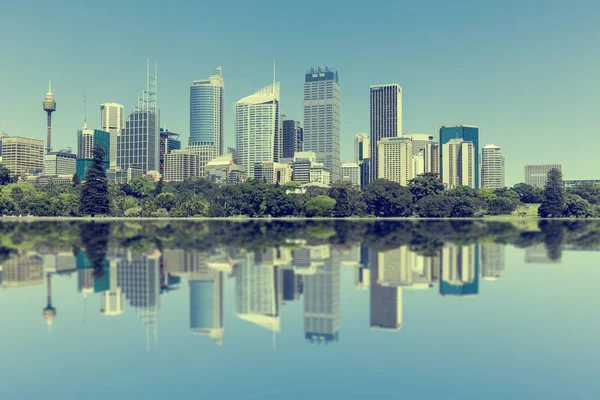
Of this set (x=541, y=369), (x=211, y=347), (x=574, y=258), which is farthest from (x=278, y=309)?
(x=574, y=258)

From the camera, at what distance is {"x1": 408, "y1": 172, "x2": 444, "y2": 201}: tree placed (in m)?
109

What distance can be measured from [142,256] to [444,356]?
1869 cm

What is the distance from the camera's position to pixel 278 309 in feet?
51.2

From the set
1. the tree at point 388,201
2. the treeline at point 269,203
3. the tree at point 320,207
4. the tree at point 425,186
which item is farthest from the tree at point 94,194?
the tree at point 425,186

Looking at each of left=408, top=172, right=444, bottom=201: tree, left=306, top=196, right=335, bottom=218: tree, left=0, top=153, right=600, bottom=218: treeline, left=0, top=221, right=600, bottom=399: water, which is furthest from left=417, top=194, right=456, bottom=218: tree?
left=0, top=221, right=600, bottom=399: water

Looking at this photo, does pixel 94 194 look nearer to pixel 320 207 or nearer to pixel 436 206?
pixel 320 207

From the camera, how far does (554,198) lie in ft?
335

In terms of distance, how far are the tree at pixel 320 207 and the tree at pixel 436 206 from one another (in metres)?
17.2

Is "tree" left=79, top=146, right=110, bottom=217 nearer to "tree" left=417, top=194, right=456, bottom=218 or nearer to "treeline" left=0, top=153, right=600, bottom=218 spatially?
"treeline" left=0, top=153, right=600, bottom=218

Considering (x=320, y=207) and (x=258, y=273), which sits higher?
(x=320, y=207)

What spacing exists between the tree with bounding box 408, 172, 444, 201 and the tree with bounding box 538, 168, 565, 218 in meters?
20.8

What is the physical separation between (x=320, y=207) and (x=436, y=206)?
22.0 m

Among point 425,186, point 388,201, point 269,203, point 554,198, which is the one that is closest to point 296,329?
point 269,203

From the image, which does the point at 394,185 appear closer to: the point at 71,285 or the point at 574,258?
the point at 574,258
